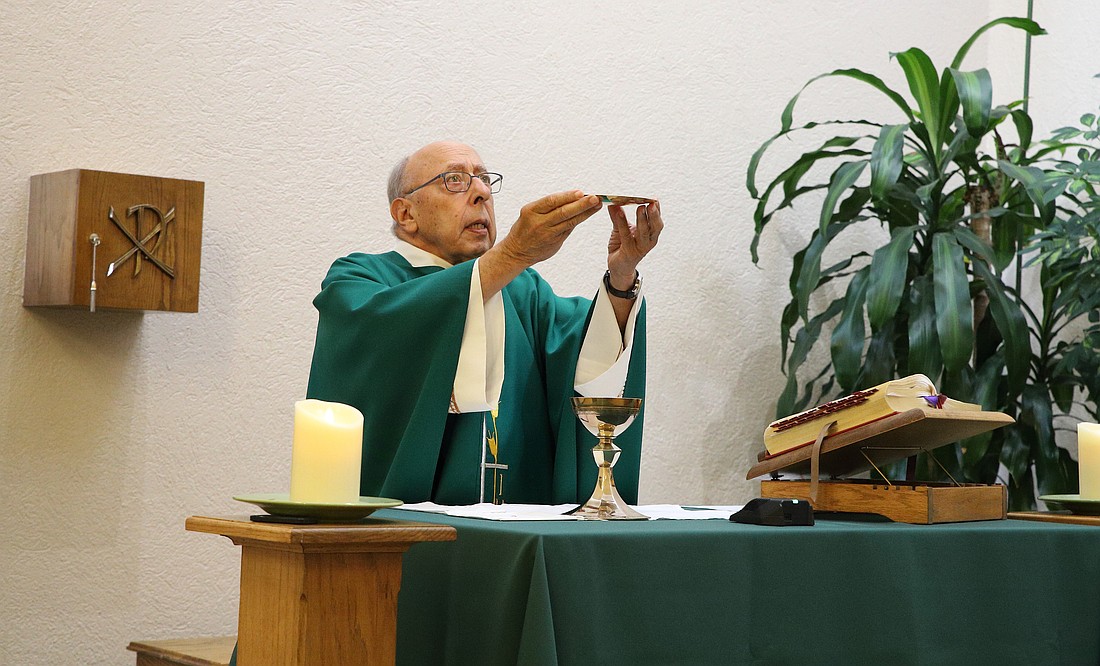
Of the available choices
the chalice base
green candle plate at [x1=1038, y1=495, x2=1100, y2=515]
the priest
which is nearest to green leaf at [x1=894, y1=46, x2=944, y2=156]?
the priest

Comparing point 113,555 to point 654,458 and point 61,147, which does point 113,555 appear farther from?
point 654,458

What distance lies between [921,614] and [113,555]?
2170mm

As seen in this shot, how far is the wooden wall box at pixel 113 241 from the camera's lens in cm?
284

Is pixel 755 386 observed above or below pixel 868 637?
above

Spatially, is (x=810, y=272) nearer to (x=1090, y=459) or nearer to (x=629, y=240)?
(x=629, y=240)

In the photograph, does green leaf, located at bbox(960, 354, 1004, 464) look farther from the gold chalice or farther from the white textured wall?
the gold chalice

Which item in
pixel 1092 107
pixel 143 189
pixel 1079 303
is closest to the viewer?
pixel 143 189

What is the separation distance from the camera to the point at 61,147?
3012 millimetres

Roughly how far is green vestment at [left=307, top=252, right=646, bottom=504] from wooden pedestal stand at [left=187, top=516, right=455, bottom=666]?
2.54 ft

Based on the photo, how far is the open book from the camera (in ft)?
5.98

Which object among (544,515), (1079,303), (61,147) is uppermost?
(61,147)

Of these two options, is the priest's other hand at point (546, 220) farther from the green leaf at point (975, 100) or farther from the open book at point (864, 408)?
the green leaf at point (975, 100)

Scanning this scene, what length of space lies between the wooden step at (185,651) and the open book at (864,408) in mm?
1475

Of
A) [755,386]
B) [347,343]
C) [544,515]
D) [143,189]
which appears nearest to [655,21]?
[755,386]
